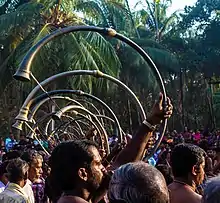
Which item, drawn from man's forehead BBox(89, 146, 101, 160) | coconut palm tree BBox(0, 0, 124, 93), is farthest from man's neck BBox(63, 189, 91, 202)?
coconut palm tree BBox(0, 0, 124, 93)

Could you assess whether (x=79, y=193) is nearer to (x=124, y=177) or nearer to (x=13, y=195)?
(x=124, y=177)

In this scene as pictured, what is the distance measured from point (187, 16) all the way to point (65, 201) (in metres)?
32.7

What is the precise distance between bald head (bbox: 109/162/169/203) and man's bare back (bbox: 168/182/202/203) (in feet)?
4.59

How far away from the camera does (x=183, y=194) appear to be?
3924 mm

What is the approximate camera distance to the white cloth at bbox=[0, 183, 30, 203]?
15.0ft

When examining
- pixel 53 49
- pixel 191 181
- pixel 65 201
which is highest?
pixel 65 201

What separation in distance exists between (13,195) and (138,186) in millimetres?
2469

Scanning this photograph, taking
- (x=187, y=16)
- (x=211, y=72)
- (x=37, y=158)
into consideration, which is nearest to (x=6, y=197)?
(x=37, y=158)

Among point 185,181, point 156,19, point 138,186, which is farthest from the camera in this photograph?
point 156,19

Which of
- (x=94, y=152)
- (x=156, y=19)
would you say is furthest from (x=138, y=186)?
(x=156, y=19)

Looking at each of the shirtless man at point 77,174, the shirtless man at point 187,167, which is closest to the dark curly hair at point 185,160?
the shirtless man at point 187,167

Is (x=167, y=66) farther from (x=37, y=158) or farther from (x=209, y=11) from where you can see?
(x=37, y=158)

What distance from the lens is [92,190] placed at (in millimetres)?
3035

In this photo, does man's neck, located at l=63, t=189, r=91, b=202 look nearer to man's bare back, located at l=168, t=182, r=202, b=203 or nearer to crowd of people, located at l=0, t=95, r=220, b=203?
crowd of people, located at l=0, t=95, r=220, b=203
